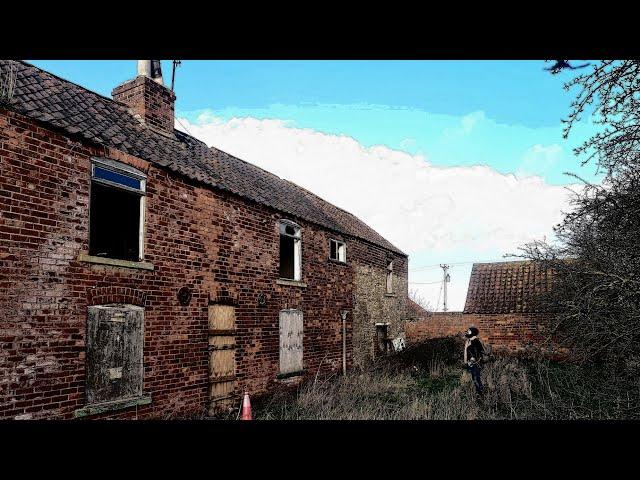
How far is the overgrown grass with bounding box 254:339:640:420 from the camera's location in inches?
295

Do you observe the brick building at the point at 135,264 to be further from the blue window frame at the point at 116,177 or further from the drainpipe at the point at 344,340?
the drainpipe at the point at 344,340

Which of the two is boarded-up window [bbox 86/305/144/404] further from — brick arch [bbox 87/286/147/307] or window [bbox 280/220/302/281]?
window [bbox 280/220/302/281]

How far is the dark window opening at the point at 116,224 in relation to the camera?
8.38 m

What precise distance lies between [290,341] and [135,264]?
546 cm

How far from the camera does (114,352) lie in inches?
302

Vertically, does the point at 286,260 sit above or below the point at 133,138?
below

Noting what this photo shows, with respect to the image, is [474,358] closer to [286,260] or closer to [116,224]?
[286,260]

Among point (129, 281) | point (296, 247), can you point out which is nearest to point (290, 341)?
point (296, 247)

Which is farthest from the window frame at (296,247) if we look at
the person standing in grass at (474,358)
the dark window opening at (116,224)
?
the dark window opening at (116,224)

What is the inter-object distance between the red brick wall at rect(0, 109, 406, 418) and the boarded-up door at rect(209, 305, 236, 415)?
223mm

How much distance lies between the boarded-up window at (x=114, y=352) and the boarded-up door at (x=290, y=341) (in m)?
4.57

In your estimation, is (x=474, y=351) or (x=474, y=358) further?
(x=474, y=351)
